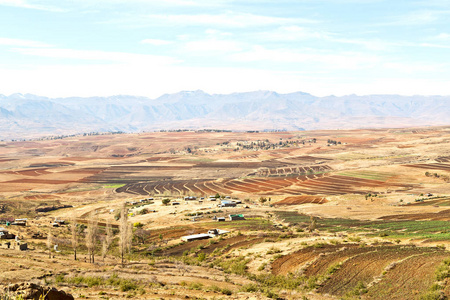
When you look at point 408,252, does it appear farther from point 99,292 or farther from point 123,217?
point 123,217

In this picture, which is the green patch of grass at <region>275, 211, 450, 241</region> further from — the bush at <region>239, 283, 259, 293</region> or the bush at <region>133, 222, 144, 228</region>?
the bush at <region>133, 222, 144, 228</region>

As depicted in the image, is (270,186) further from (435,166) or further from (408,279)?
(408,279)

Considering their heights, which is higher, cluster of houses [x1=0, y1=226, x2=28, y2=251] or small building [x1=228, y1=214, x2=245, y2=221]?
cluster of houses [x1=0, y1=226, x2=28, y2=251]

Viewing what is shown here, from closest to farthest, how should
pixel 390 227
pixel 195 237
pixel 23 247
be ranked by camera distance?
1. pixel 23 247
2. pixel 390 227
3. pixel 195 237

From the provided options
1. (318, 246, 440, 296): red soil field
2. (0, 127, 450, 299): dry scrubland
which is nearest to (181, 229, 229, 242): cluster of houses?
(0, 127, 450, 299): dry scrubland

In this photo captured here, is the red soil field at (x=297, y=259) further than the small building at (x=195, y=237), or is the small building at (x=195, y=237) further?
the small building at (x=195, y=237)

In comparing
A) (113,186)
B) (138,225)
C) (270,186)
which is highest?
(138,225)

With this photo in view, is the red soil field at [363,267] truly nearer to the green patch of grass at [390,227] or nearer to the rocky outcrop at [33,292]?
the green patch of grass at [390,227]

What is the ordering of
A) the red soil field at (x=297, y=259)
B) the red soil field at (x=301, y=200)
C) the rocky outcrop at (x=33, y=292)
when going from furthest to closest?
1. the red soil field at (x=301, y=200)
2. the red soil field at (x=297, y=259)
3. the rocky outcrop at (x=33, y=292)

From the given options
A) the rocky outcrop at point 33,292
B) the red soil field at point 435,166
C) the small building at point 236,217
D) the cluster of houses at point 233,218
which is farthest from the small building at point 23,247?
the red soil field at point 435,166

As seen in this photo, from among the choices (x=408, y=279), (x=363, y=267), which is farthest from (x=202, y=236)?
(x=408, y=279)

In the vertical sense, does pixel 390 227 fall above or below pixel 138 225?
above

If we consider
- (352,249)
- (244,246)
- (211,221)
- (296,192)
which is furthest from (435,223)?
(296,192)
